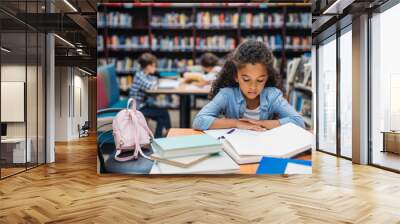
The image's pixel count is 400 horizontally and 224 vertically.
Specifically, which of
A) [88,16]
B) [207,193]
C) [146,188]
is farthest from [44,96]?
[207,193]

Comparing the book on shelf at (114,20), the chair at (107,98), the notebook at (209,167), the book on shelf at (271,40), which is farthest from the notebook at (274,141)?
the book on shelf at (114,20)

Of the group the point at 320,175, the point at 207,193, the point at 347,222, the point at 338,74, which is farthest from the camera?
the point at 338,74

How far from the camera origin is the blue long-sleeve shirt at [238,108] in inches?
120

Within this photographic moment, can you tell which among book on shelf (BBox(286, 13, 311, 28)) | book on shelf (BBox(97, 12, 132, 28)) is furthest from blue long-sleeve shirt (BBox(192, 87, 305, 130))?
book on shelf (BBox(97, 12, 132, 28))

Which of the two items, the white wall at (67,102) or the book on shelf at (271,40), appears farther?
the white wall at (67,102)

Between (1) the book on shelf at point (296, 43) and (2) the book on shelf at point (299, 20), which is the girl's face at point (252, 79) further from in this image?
(2) the book on shelf at point (299, 20)

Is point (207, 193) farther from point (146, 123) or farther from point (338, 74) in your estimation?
point (338, 74)

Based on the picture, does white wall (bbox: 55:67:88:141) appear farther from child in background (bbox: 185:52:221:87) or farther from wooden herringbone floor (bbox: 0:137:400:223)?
child in background (bbox: 185:52:221:87)

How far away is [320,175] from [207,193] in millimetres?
2063

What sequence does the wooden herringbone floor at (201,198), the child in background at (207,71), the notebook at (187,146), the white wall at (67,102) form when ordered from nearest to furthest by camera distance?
1. the notebook at (187,146)
2. the child in background at (207,71)
3. the wooden herringbone floor at (201,198)
4. the white wall at (67,102)

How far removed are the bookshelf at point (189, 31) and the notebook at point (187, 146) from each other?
51cm

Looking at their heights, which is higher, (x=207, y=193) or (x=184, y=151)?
(x=184, y=151)

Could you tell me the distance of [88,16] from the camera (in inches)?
265

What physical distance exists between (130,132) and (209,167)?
2.19 feet
